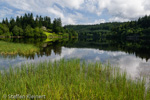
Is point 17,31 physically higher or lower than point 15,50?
higher

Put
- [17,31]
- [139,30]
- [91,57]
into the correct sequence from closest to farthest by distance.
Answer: [91,57]
[17,31]
[139,30]

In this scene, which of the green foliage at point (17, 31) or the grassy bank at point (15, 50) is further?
the green foliage at point (17, 31)

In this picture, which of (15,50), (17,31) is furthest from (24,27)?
(15,50)

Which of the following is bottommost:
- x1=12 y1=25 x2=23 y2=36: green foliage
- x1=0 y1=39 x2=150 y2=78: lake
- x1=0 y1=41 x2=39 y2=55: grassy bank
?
x1=0 y1=39 x2=150 y2=78: lake

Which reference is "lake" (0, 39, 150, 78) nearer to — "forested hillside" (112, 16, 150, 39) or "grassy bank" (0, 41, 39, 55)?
"grassy bank" (0, 41, 39, 55)

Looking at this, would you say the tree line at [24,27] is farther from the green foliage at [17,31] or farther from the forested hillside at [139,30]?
the forested hillside at [139,30]

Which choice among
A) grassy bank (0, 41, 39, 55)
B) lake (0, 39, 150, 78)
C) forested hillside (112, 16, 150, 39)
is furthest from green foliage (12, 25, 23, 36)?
forested hillside (112, 16, 150, 39)

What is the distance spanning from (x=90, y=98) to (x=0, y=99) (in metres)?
6.36

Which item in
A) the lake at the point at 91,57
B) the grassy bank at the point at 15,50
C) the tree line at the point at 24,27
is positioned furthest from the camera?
the tree line at the point at 24,27

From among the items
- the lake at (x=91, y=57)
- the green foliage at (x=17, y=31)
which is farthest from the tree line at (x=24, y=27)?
the lake at (x=91, y=57)

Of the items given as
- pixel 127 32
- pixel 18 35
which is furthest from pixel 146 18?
pixel 18 35

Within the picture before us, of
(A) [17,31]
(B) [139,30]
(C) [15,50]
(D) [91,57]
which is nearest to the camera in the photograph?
(D) [91,57]

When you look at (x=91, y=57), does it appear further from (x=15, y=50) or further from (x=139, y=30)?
(x=139, y=30)

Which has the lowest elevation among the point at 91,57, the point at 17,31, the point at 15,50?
the point at 91,57
